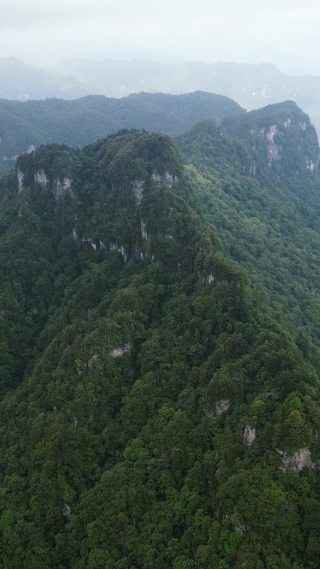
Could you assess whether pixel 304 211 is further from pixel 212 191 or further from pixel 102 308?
pixel 102 308

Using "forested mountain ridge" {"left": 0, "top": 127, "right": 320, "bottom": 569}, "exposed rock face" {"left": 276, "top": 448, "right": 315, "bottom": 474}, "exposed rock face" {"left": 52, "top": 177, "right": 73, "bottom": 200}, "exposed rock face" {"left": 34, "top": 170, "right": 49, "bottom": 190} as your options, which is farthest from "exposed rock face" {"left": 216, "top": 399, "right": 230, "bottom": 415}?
"exposed rock face" {"left": 34, "top": 170, "right": 49, "bottom": 190}

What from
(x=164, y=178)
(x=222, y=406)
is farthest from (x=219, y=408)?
(x=164, y=178)

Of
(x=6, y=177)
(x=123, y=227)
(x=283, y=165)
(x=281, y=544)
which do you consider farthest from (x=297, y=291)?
(x=283, y=165)

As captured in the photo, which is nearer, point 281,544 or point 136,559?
point 281,544

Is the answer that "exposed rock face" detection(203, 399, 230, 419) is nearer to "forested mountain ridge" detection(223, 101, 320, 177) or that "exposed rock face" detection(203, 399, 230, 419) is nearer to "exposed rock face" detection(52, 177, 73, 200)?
"exposed rock face" detection(52, 177, 73, 200)

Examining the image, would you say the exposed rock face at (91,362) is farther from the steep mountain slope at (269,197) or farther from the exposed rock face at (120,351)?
the steep mountain slope at (269,197)

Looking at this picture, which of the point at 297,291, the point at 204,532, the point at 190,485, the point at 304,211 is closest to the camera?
the point at 204,532
